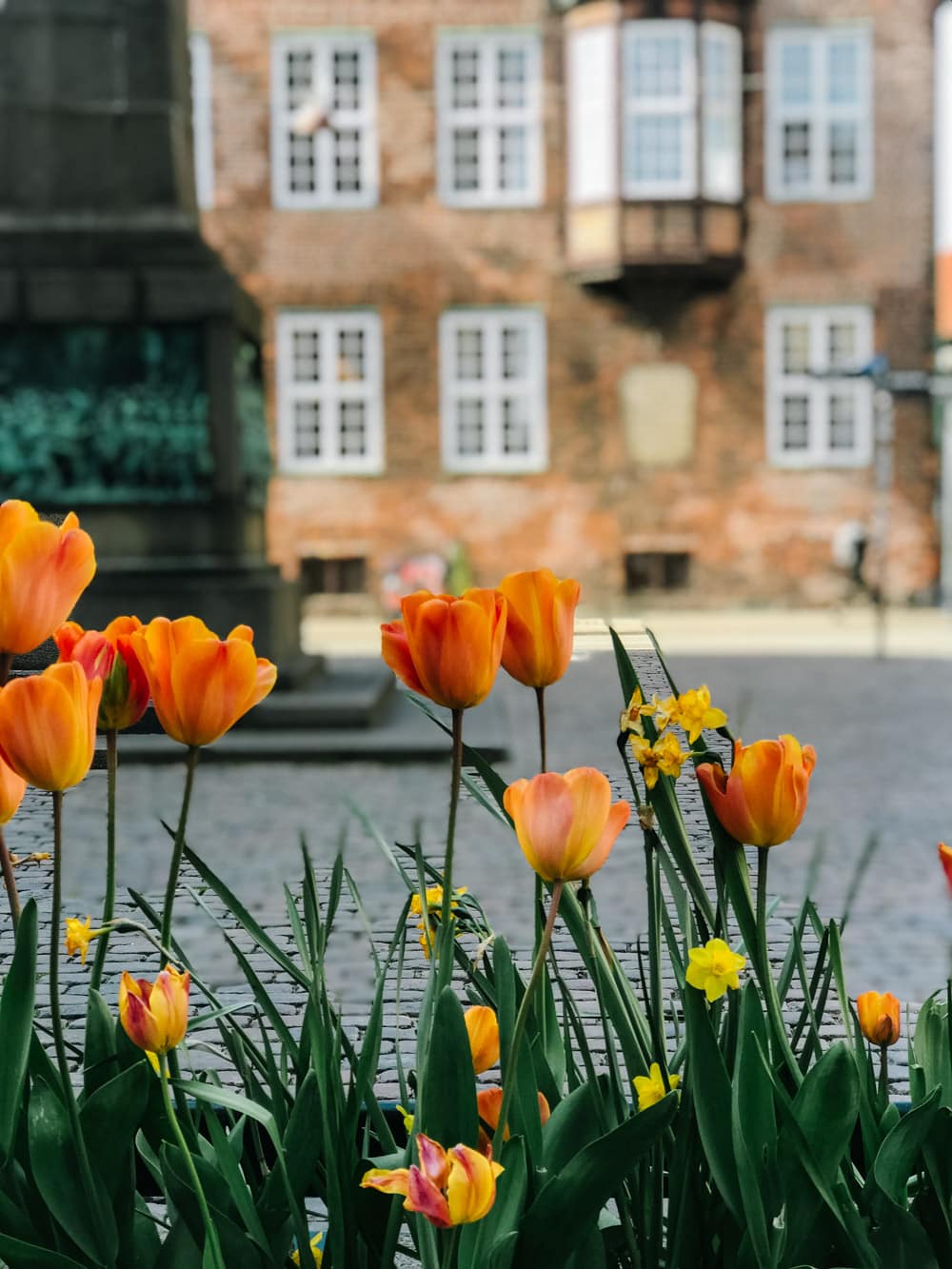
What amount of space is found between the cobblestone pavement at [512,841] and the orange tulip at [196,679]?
1.24ft

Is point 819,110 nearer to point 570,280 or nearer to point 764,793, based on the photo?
point 570,280

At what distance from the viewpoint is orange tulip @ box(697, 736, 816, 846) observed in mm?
1190

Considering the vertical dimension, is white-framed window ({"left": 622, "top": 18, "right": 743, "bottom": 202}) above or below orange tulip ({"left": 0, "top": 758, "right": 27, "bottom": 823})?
above

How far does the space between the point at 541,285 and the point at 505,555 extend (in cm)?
364

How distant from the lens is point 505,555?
74.2 ft

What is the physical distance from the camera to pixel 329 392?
2292cm

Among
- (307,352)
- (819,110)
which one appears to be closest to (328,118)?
(307,352)

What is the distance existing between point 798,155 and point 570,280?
367 cm

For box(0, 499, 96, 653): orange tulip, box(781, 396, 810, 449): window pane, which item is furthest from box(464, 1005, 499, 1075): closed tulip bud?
box(781, 396, 810, 449): window pane

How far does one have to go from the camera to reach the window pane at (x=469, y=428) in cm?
2294

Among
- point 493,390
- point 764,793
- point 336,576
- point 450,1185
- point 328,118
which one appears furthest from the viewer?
point 493,390

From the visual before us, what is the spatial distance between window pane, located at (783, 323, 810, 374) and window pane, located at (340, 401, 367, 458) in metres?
5.77

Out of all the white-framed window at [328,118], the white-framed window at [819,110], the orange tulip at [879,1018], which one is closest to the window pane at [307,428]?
the white-framed window at [328,118]

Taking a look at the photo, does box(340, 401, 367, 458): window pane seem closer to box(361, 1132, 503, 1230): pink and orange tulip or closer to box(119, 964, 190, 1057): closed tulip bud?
box(119, 964, 190, 1057): closed tulip bud
